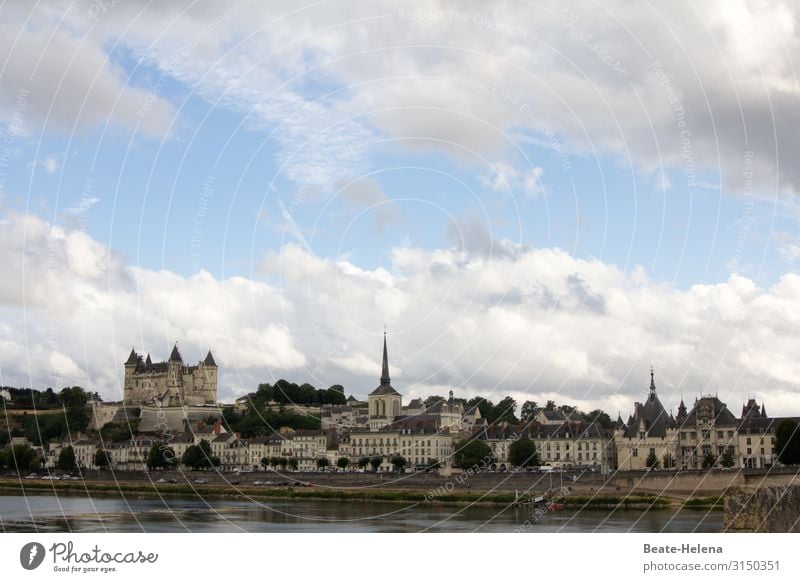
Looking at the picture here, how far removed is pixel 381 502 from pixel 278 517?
9.93 meters

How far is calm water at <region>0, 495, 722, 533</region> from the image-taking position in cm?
3641

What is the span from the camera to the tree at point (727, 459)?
59.0 meters

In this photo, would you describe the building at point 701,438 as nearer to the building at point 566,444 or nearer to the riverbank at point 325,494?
the building at point 566,444

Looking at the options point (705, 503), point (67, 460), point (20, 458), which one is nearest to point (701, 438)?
point (705, 503)

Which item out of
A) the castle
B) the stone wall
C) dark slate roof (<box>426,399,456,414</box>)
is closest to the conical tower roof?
the castle

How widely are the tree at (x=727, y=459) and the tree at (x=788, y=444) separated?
4.99m

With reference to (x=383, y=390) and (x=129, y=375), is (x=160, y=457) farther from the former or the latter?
(x=129, y=375)

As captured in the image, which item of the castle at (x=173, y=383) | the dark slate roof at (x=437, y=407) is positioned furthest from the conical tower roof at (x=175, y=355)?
the dark slate roof at (x=437, y=407)

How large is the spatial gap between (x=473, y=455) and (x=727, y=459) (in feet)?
51.9

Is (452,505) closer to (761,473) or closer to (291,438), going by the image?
(761,473)

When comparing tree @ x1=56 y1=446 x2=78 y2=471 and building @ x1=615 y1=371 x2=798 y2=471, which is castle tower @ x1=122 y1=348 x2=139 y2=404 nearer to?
tree @ x1=56 y1=446 x2=78 y2=471

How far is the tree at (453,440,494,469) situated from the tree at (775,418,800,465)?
62.8 ft
